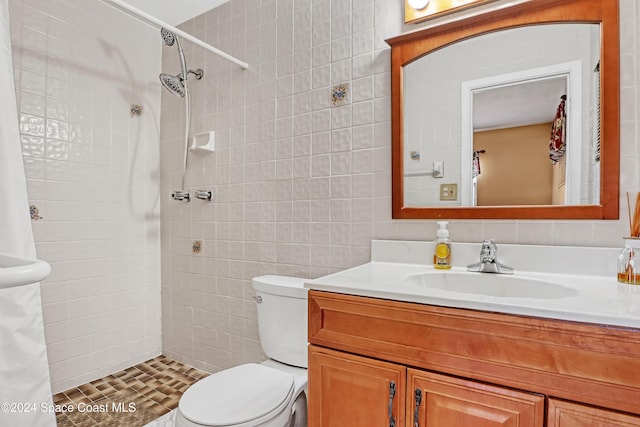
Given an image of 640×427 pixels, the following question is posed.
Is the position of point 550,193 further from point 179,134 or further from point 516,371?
point 179,134

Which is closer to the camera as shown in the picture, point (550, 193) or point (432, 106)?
point (550, 193)

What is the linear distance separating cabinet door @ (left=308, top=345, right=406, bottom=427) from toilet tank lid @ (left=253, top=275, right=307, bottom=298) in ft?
1.37

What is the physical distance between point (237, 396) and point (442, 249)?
A: 0.89 meters

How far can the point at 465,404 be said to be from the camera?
77cm

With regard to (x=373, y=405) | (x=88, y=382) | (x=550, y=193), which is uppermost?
(x=550, y=193)

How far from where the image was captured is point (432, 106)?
1349 millimetres

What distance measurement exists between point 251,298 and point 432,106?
130cm

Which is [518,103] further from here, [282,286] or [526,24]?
[282,286]

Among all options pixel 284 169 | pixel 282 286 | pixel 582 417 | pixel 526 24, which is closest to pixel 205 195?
pixel 284 169

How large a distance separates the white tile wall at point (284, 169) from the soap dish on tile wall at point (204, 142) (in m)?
0.04

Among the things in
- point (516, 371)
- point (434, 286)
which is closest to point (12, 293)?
point (516, 371)

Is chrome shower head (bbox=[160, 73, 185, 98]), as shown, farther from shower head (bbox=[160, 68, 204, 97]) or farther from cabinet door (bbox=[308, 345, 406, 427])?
cabinet door (bbox=[308, 345, 406, 427])

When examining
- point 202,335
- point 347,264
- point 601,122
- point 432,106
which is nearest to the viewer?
point 601,122

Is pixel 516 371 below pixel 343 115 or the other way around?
below
